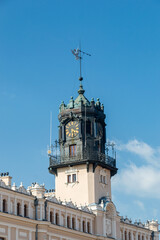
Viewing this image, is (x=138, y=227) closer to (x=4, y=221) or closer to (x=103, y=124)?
(x=103, y=124)

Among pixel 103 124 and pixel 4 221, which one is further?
pixel 103 124

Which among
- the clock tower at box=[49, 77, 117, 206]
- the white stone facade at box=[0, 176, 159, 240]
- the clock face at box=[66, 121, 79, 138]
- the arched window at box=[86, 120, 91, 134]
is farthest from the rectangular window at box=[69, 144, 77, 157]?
the white stone facade at box=[0, 176, 159, 240]

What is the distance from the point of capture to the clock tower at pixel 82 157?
92.2 m

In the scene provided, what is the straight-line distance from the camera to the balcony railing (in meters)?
92.3

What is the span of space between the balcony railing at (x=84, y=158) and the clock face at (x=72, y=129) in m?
3.57

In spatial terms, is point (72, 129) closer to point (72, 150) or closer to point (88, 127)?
point (88, 127)

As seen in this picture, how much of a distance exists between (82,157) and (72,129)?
523 cm

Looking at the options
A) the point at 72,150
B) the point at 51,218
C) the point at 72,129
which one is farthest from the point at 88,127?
the point at 51,218

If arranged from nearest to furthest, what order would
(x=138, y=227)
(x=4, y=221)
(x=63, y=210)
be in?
(x=4, y=221), (x=63, y=210), (x=138, y=227)

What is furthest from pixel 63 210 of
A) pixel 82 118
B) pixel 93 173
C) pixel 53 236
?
pixel 82 118

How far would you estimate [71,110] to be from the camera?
9569 centimetres

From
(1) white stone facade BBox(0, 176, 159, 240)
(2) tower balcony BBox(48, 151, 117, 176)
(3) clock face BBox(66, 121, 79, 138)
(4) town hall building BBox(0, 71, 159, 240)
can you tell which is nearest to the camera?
(1) white stone facade BBox(0, 176, 159, 240)

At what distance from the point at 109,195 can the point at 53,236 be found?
61.8 ft

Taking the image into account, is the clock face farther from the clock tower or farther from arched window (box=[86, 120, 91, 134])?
arched window (box=[86, 120, 91, 134])
